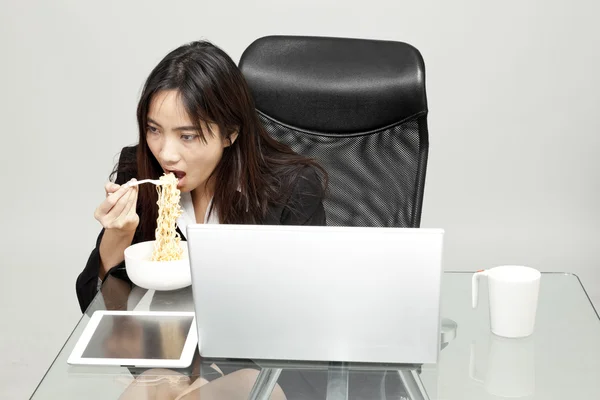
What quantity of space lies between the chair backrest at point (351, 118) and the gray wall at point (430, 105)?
157 centimetres

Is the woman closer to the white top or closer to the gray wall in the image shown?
the white top

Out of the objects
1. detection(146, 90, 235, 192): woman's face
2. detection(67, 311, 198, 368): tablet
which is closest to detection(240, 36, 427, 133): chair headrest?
detection(146, 90, 235, 192): woman's face

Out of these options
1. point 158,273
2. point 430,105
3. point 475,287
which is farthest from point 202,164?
point 430,105

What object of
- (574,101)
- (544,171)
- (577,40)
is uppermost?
(577,40)

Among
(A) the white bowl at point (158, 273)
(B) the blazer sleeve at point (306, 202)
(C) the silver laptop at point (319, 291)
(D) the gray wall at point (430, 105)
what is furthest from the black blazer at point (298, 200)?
(D) the gray wall at point (430, 105)

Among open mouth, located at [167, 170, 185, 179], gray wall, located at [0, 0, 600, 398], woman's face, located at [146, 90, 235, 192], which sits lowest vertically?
gray wall, located at [0, 0, 600, 398]

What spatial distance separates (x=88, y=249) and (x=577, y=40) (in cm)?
226

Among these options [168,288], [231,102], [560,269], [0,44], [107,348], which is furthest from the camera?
[0,44]

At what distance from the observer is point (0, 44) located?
4125 millimetres

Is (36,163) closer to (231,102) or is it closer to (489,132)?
(489,132)

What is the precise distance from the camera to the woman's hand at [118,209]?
77.0 inches

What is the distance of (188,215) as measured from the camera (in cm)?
225

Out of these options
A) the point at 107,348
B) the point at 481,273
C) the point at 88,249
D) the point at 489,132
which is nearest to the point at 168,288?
the point at 107,348

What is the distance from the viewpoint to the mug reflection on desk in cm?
149
